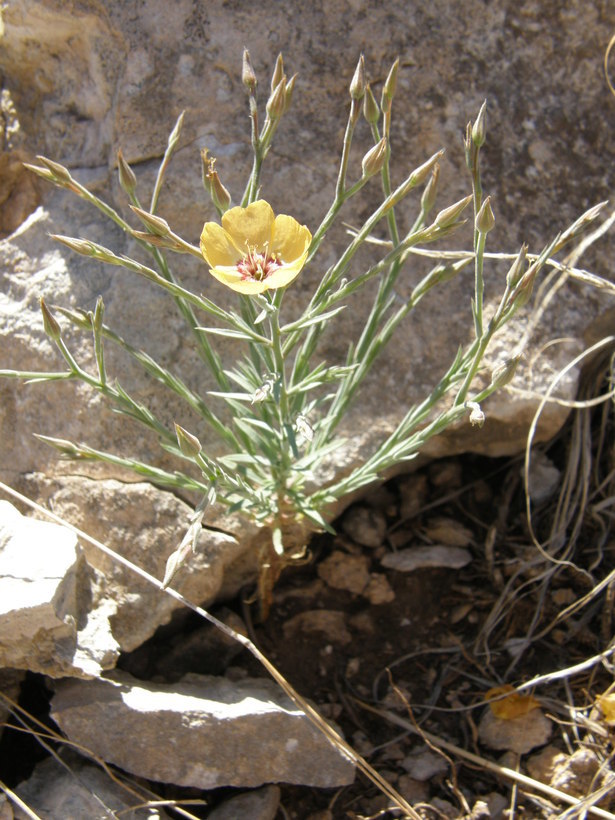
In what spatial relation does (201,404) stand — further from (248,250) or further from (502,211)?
(502,211)

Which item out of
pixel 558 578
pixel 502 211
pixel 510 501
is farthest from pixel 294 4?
pixel 558 578

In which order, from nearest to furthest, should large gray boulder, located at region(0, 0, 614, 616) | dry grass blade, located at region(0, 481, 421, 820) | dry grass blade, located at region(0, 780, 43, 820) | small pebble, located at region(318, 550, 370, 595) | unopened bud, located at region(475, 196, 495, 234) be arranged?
1. unopened bud, located at region(475, 196, 495, 234)
2. dry grass blade, located at region(0, 780, 43, 820)
3. dry grass blade, located at region(0, 481, 421, 820)
4. large gray boulder, located at region(0, 0, 614, 616)
5. small pebble, located at region(318, 550, 370, 595)

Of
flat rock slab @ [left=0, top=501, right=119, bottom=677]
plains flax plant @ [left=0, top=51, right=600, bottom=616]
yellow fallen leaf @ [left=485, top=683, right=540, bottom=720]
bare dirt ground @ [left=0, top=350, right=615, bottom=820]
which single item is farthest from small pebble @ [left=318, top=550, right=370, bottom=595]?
flat rock slab @ [left=0, top=501, right=119, bottom=677]

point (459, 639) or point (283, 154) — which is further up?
point (283, 154)

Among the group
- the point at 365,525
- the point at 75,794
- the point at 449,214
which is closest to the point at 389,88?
the point at 449,214

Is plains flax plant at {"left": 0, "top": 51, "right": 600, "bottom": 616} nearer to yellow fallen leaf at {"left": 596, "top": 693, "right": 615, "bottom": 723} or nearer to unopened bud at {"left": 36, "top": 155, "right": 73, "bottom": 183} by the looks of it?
unopened bud at {"left": 36, "top": 155, "right": 73, "bottom": 183}

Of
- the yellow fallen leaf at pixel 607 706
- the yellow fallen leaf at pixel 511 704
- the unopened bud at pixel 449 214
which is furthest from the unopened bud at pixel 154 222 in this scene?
the yellow fallen leaf at pixel 607 706

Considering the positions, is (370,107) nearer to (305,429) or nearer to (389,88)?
(389,88)
